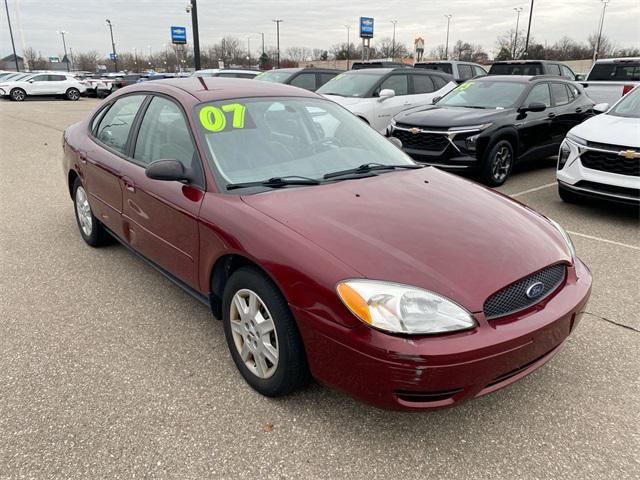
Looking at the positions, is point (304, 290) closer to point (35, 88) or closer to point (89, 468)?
point (89, 468)

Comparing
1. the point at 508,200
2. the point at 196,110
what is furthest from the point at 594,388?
the point at 196,110

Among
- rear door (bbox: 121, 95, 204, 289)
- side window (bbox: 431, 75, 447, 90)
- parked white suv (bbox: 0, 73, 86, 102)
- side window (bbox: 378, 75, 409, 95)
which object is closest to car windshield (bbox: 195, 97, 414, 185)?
rear door (bbox: 121, 95, 204, 289)

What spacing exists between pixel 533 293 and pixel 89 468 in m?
2.10

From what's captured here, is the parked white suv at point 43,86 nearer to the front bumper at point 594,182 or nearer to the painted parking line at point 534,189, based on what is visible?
the painted parking line at point 534,189

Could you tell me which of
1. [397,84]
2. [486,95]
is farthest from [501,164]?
[397,84]

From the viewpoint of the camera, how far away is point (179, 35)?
128 feet

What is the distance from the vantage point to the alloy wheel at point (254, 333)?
2.46m

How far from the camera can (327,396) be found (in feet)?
8.62

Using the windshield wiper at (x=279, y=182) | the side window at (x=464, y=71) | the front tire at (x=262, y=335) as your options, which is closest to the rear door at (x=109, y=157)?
the windshield wiper at (x=279, y=182)

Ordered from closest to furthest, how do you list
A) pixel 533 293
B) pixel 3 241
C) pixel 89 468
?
pixel 89 468, pixel 533 293, pixel 3 241

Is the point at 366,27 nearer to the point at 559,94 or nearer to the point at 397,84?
the point at 397,84

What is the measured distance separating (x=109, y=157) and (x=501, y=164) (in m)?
5.56

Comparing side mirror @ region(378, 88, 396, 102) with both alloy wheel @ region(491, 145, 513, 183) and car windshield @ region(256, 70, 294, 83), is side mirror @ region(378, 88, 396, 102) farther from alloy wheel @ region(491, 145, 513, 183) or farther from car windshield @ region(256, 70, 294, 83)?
car windshield @ region(256, 70, 294, 83)

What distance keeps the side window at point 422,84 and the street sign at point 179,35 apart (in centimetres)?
3267
